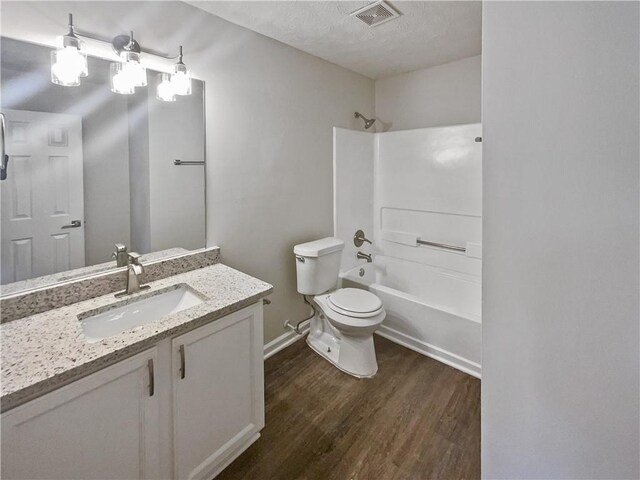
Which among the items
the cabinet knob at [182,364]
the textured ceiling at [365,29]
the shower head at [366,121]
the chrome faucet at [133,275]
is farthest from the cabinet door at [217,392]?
the shower head at [366,121]

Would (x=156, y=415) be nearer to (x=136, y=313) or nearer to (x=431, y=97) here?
(x=136, y=313)

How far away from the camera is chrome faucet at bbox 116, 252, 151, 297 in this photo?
152cm

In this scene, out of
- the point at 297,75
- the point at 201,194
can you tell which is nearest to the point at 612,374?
the point at 201,194

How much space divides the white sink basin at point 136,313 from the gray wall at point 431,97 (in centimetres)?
→ 256

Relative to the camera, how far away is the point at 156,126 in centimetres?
176

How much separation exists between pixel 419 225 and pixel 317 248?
3.90ft

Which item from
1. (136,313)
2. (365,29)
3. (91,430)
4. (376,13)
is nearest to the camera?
(91,430)

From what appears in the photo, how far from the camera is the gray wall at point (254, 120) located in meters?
1.55

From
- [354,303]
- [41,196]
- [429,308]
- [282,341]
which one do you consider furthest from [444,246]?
[41,196]

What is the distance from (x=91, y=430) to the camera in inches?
40.8

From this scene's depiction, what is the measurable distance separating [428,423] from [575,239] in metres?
1.45

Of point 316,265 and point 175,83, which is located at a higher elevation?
point 175,83

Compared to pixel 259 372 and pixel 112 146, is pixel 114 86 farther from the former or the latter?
pixel 259 372

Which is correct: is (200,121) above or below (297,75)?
below
